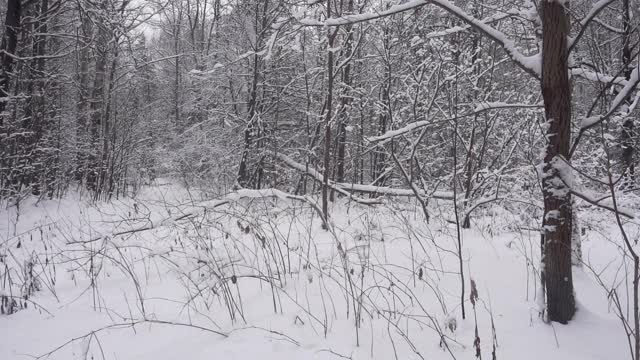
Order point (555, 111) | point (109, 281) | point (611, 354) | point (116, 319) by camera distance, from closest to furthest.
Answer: point (611, 354) → point (555, 111) → point (116, 319) → point (109, 281)

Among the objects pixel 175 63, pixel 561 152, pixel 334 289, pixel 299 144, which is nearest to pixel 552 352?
pixel 561 152

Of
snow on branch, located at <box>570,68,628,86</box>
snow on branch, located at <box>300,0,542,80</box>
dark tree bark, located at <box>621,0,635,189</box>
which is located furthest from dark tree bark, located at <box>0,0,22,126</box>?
dark tree bark, located at <box>621,0,635,189</box>

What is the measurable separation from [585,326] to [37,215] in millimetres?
10700

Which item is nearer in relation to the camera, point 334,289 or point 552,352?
point 552,352

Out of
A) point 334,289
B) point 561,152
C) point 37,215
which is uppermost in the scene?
point 561,152

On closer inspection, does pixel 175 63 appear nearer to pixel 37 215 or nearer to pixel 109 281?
pixel 37 215

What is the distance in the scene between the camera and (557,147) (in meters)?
2.32

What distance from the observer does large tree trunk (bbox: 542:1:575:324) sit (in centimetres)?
230

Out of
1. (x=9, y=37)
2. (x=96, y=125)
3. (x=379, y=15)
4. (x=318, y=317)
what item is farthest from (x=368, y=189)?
(x=96, y=125)

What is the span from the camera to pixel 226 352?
2.39 meters

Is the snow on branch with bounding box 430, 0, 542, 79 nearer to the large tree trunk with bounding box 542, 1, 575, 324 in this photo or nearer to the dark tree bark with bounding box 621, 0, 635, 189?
the large tree trunk with bounding box 542, 1, 575, 324

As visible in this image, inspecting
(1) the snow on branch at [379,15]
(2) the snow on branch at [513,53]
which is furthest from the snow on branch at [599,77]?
(1) the snow on branch at [379,15]

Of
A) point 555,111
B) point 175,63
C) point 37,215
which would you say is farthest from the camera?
point 175,63

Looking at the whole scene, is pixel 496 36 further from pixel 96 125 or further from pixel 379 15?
pixel 96 125
